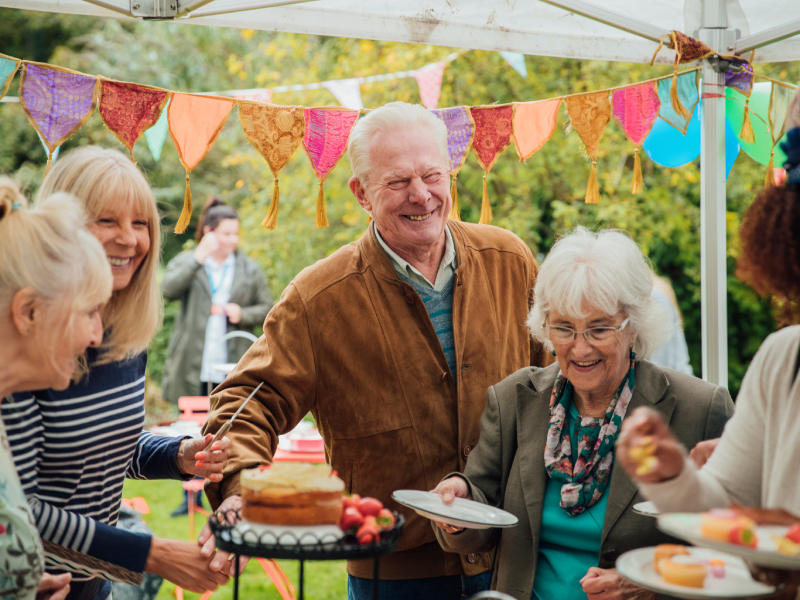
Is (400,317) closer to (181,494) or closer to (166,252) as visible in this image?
(181,494)

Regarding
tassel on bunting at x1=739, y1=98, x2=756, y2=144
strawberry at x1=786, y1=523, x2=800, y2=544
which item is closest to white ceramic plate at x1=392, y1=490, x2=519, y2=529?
strawberry at x1=786, y1=523, x2=800, y2=544

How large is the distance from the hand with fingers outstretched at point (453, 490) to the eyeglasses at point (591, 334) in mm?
466

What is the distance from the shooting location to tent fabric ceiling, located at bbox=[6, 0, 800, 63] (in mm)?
3004

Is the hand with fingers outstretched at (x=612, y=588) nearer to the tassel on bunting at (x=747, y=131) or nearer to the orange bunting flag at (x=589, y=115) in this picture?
the orange bunting flag at (x=589, y=115)

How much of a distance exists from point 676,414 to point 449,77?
6660 millimetres

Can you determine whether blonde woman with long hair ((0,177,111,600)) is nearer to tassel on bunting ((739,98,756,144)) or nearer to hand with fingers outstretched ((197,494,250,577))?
hand with fingers outstretched ((197,494,250,577))

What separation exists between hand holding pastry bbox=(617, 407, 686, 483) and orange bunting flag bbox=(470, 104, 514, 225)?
80.0 inches

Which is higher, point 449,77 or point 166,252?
point 449,77

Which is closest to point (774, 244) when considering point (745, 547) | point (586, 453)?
point (745, 547)

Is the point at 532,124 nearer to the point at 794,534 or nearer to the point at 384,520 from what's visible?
the point at 384,520

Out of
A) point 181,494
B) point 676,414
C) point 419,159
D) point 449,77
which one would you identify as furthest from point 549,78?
point 676,414

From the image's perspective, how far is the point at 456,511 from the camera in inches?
71.5

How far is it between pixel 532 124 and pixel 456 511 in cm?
201

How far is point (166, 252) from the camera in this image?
1106cm
